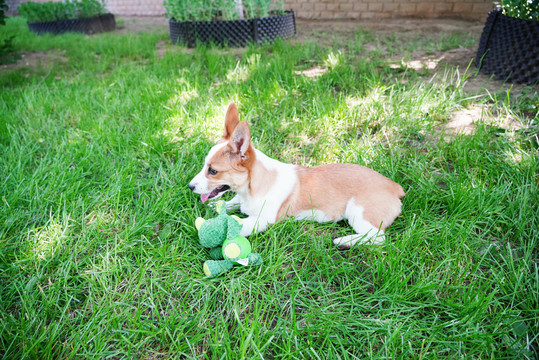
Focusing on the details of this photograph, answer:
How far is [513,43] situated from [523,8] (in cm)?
44

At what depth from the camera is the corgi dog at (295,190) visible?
2027mm

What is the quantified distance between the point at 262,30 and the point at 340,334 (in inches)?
212

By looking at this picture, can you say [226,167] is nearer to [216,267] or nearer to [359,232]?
[216,267]

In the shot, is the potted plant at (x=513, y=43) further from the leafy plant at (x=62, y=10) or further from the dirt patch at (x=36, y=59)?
the leafy plant at (x=62, y=10)

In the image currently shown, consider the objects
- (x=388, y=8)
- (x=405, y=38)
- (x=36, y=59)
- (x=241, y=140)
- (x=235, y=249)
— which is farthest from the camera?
(x=388, y=8)

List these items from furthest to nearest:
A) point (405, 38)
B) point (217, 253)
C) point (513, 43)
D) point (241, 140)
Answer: point (405, 38) → point (513, 43) → point (241, 140) → point (217, 253)

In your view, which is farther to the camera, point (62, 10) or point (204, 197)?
point (62, 10)

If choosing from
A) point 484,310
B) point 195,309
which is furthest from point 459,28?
point 195,309

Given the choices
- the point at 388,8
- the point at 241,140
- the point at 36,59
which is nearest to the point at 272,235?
the point at 241,140

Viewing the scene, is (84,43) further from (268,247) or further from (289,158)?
(268,247)

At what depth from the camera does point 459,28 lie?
260 inches

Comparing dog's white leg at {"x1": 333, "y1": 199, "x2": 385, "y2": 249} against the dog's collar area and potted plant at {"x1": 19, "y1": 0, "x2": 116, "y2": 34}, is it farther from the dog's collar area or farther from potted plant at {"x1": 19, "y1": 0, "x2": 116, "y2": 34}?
potted plant at {"x1": 19, "y1": 0, "x2": 116, "y2": 34}

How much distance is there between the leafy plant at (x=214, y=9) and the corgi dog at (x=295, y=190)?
447cm

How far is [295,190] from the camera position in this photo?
7.14 feet
